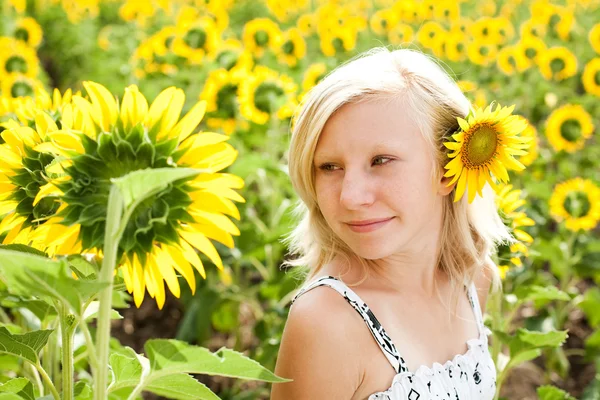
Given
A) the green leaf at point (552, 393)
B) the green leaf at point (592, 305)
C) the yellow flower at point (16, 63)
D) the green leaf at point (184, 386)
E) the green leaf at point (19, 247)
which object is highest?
the yellow flower at point (16, 63)

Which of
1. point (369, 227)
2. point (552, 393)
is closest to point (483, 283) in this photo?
point (552, 393)

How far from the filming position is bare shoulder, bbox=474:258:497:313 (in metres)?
1.60

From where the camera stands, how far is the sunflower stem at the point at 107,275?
761 mm

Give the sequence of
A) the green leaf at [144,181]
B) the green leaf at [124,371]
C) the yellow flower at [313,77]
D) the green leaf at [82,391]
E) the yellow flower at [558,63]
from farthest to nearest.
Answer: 1. the yellow flower at [558,63]
2. the yellow flower at [313,77]
3. the green leaf at [82,391]
4. the green leaf at [124,371]
5. the green leaf at [144,181]

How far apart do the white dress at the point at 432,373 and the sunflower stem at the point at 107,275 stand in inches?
20.4

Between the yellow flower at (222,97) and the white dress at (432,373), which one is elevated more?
the yellow flower at (222,97)

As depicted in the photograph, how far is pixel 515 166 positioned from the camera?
→ 4.19 feet

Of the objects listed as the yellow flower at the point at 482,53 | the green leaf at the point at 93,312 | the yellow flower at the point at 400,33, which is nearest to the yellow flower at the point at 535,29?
the yellow flower at the point at 482,53

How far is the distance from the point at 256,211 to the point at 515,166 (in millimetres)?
2055

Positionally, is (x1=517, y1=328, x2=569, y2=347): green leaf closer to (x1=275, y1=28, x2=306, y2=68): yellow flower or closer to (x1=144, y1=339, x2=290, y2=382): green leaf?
(x1=144, y1=339, x2=290, y2=382): green leaf

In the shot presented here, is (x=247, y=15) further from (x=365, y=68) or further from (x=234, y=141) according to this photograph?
(x=365, y=68)

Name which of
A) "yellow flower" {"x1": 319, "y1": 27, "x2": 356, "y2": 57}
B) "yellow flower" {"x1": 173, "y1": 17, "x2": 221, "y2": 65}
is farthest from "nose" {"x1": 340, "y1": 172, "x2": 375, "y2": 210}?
"yellow flower" {"x1": 319, "y1": 27, "x2": 356, "y2": 57}

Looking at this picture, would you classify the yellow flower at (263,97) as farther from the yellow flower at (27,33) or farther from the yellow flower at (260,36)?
the yellow flower at (27,33)

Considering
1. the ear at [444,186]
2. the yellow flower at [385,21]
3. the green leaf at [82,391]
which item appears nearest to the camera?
the green leaf at [82,391]
